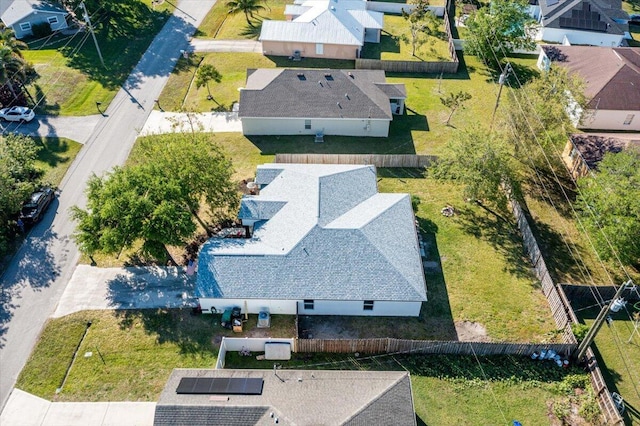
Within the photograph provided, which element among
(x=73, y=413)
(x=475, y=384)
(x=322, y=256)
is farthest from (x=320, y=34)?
(x=73, y=413)


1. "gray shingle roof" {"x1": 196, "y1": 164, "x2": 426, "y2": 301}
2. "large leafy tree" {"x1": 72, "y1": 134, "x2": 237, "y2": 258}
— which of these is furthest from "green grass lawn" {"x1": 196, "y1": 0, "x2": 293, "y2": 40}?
"gray shingle roof" {"x1": 196, "y1": 164, "x2": 426, "y2": 301}

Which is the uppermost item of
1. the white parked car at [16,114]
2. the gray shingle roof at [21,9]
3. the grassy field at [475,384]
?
the gray shingle roof at [21,9]

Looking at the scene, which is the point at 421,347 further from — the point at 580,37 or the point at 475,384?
the point at 580,37

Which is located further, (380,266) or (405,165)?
(405,165)

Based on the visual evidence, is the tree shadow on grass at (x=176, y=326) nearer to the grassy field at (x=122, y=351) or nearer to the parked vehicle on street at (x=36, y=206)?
the grassy field at (x=122, y=351)

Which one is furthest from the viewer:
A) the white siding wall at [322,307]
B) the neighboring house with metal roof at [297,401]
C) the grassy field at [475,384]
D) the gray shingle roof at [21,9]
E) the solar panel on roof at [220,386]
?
the gray shingle roof at [21,9]

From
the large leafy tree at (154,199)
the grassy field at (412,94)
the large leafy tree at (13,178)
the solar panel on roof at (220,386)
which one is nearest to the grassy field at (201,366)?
the solar panel on roof at (220,386)

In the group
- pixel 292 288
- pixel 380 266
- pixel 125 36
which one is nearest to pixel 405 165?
pixel 380 266

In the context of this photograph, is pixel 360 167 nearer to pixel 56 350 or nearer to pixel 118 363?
pixel 118 363
